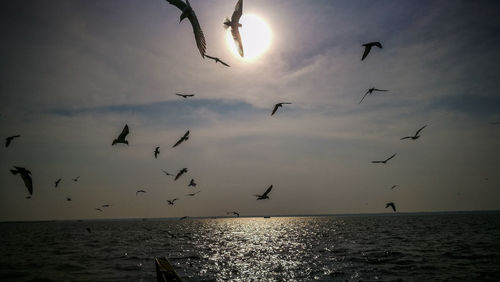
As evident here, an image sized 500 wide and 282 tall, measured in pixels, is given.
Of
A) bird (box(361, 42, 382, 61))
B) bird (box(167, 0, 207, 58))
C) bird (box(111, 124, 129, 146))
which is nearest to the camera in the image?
bird (box(167, 0, 207, 58))

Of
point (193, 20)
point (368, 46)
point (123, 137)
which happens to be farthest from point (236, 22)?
point (368, 46)

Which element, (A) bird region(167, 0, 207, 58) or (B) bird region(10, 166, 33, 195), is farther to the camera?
(B) bird region(10, 166, 33, 195)

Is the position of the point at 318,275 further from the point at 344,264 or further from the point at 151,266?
the point at 151,266

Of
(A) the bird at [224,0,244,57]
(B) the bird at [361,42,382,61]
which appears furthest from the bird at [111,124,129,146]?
(B) the bird at [361,42,382,61]

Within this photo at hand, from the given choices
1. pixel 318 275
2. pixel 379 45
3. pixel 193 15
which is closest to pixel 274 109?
pixel 379 45

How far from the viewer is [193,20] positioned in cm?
611

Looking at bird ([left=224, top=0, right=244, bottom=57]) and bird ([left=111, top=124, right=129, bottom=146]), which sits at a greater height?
bird ([left=224, top=0, right=244, bottom=57])

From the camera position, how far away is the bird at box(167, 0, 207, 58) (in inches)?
223

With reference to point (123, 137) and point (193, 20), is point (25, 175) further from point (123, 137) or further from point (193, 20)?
point (193, 20)

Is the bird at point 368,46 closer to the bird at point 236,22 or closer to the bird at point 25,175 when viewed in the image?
the bird at point 236,22

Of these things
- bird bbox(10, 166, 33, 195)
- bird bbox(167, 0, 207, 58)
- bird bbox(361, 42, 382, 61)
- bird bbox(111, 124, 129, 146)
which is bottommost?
bird bbox(10, 166, 33, 195)

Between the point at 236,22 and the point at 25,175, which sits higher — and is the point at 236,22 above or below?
above

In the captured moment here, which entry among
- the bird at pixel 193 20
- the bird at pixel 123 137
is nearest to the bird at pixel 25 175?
the bird at pixel 123 137

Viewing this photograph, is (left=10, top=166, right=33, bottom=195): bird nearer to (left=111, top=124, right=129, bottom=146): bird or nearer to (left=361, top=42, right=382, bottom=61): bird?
(left=111, top=124, right=129, bottom=146): bird
